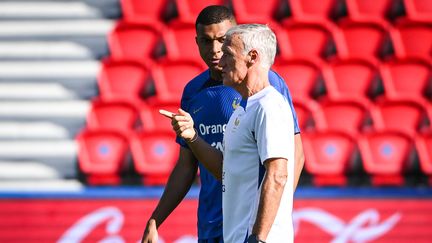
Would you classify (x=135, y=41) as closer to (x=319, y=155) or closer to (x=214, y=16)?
(x=319, y=155)

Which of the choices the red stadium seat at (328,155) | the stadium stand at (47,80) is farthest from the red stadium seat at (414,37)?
the stadium stand at (47,80)

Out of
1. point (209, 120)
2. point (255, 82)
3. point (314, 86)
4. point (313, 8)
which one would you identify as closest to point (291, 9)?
point (313, 8)

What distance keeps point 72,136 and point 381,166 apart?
2756 millimetres

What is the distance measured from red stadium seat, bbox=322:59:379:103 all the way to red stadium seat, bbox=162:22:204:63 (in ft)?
4.33

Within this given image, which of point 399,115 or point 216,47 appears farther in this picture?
point 399,115

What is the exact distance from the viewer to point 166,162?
A: 7.58 m

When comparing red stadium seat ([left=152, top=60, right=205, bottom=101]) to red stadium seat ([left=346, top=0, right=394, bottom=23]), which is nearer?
red stadium seat ([left=152, top=60, right=205, bottom=101])

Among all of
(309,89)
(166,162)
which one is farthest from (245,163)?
(309,89)

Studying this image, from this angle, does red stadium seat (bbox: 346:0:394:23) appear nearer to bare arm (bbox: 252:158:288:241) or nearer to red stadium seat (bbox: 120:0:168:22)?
red stadium seat (bbox: 120:0:168:22)

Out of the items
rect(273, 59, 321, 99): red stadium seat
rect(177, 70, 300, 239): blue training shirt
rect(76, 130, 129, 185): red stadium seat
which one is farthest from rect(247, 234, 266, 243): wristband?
rect(273, 59, 321, 99): red stadium seat

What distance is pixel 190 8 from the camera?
921 centimetres

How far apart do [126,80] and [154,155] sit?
113 centimetres

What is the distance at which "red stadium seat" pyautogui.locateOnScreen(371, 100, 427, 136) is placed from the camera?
8.01 metres

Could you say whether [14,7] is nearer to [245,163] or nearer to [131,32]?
[131,32]
